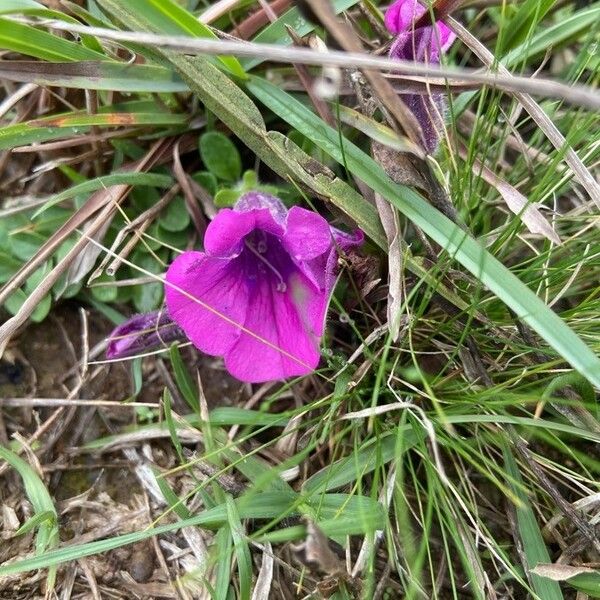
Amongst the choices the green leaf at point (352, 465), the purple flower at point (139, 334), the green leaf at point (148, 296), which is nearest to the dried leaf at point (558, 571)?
the green leaf at point (352, 465)

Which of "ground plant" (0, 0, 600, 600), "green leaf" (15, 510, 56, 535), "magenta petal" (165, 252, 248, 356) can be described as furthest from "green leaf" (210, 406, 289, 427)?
"green leaf" (15, 510, 56, 535)

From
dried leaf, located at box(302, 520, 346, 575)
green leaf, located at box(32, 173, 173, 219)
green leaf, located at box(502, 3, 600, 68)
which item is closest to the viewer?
dried leaf, located at box(302, 520, 346, 575)

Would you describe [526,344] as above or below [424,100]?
below

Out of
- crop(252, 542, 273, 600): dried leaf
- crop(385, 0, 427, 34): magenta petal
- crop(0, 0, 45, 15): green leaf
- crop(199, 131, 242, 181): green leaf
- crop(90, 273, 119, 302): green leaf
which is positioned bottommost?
crop(252, 542, 273, 600): dried leaf

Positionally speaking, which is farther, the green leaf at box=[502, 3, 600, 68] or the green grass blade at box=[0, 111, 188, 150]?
the green leaf at box=[502, 3, 600, 68]

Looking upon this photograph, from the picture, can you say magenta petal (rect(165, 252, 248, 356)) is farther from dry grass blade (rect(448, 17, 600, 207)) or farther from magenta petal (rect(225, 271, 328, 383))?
dry grass blade (rect(448, 17, 600, 207))

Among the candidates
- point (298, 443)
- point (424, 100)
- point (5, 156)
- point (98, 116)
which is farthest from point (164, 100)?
point (298, 443)

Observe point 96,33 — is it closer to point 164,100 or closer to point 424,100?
point 164,100

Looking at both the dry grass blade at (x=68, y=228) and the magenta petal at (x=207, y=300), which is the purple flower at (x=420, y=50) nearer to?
the magenta petal at (x=207, y=300)
